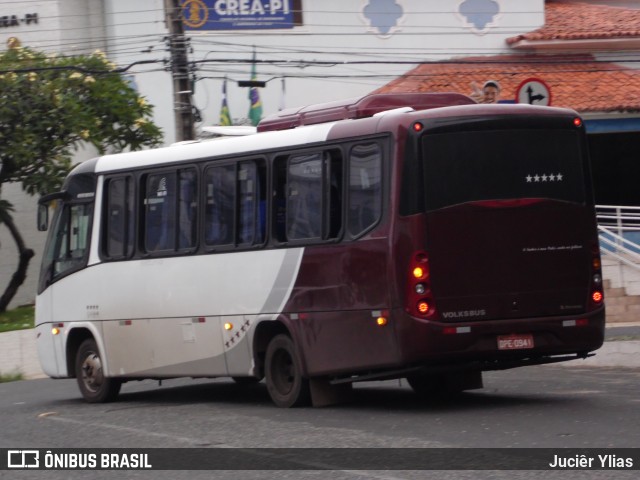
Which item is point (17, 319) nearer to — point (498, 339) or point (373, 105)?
point (373, 105)

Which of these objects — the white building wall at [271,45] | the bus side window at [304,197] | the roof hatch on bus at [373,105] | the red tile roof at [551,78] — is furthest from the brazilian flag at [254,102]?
the bus side window at [304,197]

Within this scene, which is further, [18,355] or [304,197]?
[18,355]

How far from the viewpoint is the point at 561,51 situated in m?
31.4

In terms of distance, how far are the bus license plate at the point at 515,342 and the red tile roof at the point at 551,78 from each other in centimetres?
1821

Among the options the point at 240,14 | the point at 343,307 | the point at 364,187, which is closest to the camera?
the point at 364,187

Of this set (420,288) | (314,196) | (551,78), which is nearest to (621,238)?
(551,78)

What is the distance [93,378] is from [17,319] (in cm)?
1073

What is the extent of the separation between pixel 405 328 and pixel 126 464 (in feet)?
9.31

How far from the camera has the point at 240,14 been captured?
2998cm

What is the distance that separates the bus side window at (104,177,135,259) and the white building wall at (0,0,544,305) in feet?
45.3

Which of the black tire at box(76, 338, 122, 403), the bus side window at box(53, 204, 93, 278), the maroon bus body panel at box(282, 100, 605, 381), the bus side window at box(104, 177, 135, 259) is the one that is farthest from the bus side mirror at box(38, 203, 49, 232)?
the maroon bus body panel at box(282, 100, 605, 381)

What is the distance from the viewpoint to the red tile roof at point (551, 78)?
2961 centimetres

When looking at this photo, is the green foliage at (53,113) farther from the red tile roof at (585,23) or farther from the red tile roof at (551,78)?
the red tile roof at (585,23)
